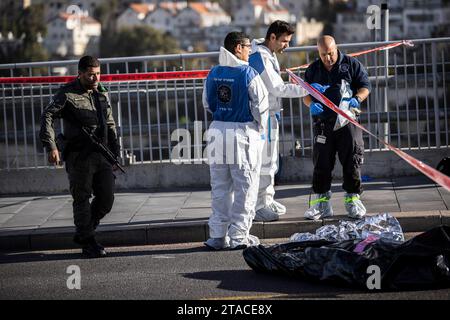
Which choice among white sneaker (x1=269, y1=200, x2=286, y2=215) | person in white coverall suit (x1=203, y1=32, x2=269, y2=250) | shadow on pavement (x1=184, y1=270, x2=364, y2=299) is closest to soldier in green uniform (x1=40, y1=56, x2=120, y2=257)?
person in white coverall suit (x1=203, y1=32, x2=269, y2=250)

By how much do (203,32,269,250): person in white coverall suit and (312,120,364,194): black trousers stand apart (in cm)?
84

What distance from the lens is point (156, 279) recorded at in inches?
330

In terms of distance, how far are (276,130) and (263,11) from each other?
174647 millimetres

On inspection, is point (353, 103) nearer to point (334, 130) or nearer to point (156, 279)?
point (334, 130)

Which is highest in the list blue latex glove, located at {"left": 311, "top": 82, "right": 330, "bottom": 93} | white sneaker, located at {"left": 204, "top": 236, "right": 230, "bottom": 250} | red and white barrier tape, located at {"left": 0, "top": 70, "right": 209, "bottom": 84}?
red and white barrier tape, located at {"left": 0, "top": 70, "right": 209, "bottom": 84}

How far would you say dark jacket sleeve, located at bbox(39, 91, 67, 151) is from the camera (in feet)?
30.5

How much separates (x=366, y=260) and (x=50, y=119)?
3.19m

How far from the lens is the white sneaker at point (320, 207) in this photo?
33.3 ft

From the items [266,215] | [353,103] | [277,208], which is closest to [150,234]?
[266,215]

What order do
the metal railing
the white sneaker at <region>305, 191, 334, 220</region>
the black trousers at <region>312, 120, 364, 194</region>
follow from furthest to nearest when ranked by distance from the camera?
the metal railing < the white sneaker at <region>305, 191, 334, 220</region> < the black trousers at <region>312, 120, 364, 194</region>

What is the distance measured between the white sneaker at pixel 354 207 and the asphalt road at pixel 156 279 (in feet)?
4.61

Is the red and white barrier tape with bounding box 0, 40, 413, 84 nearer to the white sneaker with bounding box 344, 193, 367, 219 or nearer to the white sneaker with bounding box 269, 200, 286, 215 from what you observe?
the white sneaker with bounding box 269, 200, 286, 215
